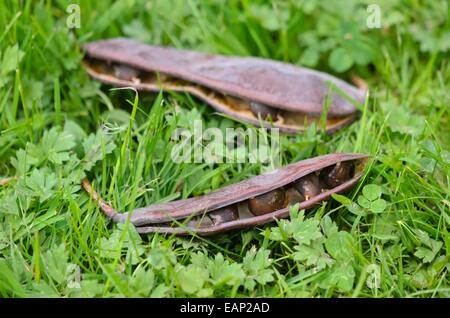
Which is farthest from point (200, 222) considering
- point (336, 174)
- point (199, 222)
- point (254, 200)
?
point (336, 174)

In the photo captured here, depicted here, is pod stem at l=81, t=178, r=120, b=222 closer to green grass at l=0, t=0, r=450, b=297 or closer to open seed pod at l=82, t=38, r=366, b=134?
green grass at l=0, t=0, r=450, b=297

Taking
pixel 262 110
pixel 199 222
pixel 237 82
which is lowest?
pixel 199 222

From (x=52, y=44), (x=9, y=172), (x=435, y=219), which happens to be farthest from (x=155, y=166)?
(x=435, y=219)

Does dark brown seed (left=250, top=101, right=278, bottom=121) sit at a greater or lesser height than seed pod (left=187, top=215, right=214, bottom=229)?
greater

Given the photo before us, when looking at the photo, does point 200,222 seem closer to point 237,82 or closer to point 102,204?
point 102,204

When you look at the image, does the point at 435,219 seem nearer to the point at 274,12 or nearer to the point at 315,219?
the point at 315,219

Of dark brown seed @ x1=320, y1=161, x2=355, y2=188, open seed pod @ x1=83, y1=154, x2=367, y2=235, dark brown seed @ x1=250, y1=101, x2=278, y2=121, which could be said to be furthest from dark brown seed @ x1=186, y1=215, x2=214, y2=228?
dark brown seed @ x1=250, y1=101, x2=278, y2=121
